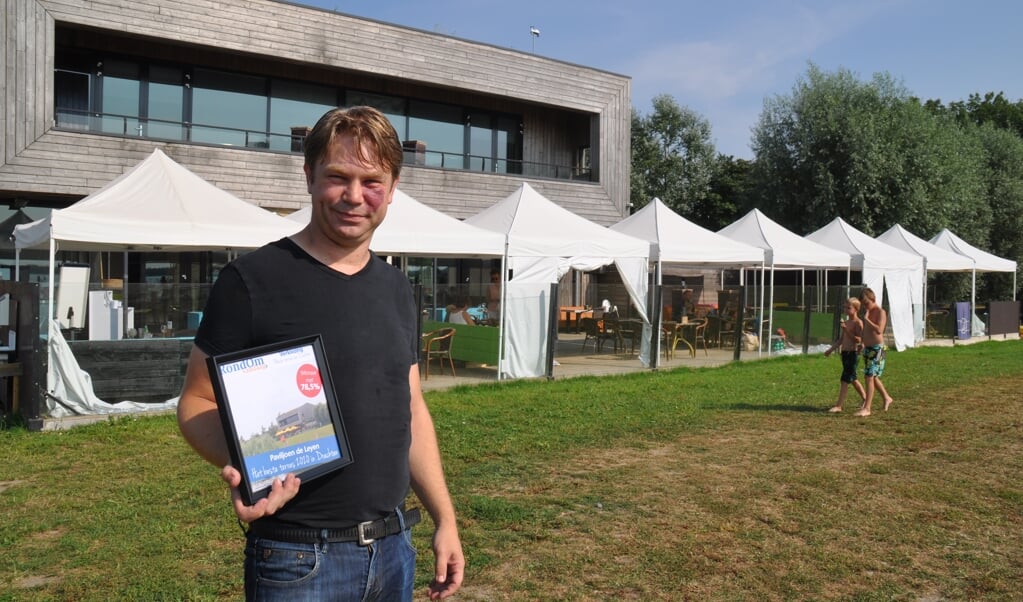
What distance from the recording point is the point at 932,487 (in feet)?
21.8

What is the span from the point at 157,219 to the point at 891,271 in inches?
709

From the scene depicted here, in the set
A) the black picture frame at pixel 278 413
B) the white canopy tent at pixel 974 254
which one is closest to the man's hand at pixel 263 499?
the black picture frame at pixel 278 413

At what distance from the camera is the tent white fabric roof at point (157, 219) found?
382 inches

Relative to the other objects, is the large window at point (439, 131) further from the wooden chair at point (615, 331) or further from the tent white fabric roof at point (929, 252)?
the tent white fabric roof at point (929, 252)

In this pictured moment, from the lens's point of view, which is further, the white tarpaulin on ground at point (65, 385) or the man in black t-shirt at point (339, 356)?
the white tarpaulin on ground at point (65, 385)

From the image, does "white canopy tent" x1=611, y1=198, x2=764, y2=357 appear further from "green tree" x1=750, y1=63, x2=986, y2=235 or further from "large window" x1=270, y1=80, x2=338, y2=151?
"green tree" x1=750, y1=63, x2=986, y2=235

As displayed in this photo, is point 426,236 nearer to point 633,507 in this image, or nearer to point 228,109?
point 633,507

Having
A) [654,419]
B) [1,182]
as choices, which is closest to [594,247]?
[654,419]

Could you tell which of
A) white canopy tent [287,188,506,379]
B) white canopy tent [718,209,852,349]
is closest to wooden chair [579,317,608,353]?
white canopy tent [718,209,852,349]

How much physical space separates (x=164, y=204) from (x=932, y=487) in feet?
30.9

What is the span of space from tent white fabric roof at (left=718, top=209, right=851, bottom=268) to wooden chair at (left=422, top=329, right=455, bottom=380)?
833 cm

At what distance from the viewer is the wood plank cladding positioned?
651 inches

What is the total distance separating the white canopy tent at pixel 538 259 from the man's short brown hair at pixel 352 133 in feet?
36.9

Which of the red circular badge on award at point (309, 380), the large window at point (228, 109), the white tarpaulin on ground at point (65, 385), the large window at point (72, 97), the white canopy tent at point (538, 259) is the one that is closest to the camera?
the red circular badge on award at point (309, 380)
